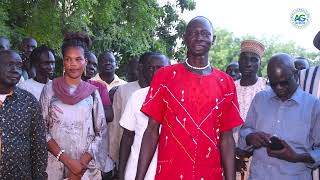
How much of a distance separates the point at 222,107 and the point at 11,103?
5.23ft

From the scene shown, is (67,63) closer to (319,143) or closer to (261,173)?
(261,173)

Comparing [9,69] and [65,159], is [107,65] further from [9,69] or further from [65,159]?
[9,69]

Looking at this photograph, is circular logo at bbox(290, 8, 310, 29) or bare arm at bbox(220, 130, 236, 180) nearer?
bare arm at bbox(220, 130, 236, 180)

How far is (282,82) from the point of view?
3.52 m

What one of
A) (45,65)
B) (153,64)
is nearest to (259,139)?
(153,64)

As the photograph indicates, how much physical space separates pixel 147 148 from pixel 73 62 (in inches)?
57.4

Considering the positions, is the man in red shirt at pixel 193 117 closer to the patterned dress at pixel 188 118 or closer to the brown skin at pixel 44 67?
the patterned dress at pixel 188 118

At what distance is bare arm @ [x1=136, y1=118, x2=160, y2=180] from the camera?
3.06 meters

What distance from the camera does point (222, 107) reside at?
3.05 m

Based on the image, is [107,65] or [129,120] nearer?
[129,120]

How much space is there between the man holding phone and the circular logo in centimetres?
1537

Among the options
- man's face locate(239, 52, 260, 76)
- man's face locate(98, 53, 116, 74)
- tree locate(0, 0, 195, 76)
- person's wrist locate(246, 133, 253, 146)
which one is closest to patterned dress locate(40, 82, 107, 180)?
person's wrist locate(246, 133, 253, 146)

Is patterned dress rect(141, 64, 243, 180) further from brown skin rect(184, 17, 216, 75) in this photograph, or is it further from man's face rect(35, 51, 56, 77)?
man's face rect(35, 51, 56, 77)

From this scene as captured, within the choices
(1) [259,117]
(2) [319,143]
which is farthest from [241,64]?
(2) [319,143]
